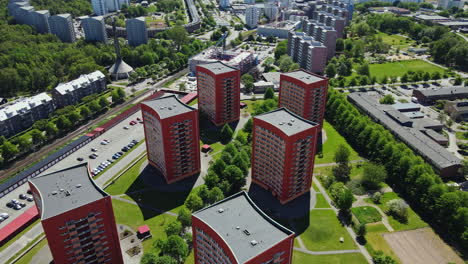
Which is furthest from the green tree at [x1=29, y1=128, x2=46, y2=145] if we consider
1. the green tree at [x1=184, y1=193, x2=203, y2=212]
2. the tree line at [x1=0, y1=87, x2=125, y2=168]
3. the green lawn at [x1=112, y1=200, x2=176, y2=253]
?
the green tree at [x1=184, y1=193, x2=203, y2=212]

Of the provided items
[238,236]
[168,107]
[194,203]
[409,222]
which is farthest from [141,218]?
[409,222]

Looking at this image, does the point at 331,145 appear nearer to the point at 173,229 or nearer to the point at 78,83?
the point at 173,229

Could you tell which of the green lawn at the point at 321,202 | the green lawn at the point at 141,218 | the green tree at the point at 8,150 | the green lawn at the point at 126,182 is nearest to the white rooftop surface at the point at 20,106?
the green tree at the point at 8,150

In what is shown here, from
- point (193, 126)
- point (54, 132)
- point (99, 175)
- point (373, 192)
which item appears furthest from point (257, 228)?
point (54, 132)

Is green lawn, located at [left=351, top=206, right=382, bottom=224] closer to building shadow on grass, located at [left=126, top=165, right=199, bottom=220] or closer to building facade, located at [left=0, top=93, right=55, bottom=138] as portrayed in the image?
building shadow on grass, located at [left=126, top=165, right=199, bottom=220]

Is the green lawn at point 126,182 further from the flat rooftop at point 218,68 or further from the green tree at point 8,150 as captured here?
the flat rooftop at point 218,68
